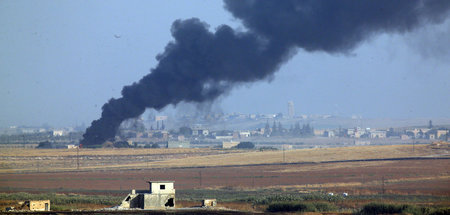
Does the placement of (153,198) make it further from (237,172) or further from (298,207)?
(237,172)

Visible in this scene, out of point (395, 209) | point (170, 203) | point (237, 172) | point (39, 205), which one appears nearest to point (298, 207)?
point (395, 209)

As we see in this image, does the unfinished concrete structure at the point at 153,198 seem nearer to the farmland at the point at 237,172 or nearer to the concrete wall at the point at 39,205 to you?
the concrete wall at the point at 39,205

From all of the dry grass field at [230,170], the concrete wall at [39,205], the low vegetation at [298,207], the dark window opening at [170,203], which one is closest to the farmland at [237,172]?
the dry grass field at [230,170]

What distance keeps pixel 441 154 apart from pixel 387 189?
50.8 meters

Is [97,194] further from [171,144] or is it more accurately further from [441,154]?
[171,144]

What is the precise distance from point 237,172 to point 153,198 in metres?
49.8

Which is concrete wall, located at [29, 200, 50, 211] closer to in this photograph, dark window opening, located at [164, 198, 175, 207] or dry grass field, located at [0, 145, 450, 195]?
dark window opening, located at [164, 198, 175, 207]

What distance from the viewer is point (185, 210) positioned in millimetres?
46312

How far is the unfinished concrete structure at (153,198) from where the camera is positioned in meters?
49.5

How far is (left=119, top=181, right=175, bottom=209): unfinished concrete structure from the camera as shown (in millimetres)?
49531

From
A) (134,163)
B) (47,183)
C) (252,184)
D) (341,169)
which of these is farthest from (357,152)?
(47,183)

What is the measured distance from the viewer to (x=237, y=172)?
99.1m

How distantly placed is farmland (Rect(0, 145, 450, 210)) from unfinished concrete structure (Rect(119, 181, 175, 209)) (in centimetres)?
774

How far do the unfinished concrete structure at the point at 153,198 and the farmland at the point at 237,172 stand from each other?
7741 millimetres
